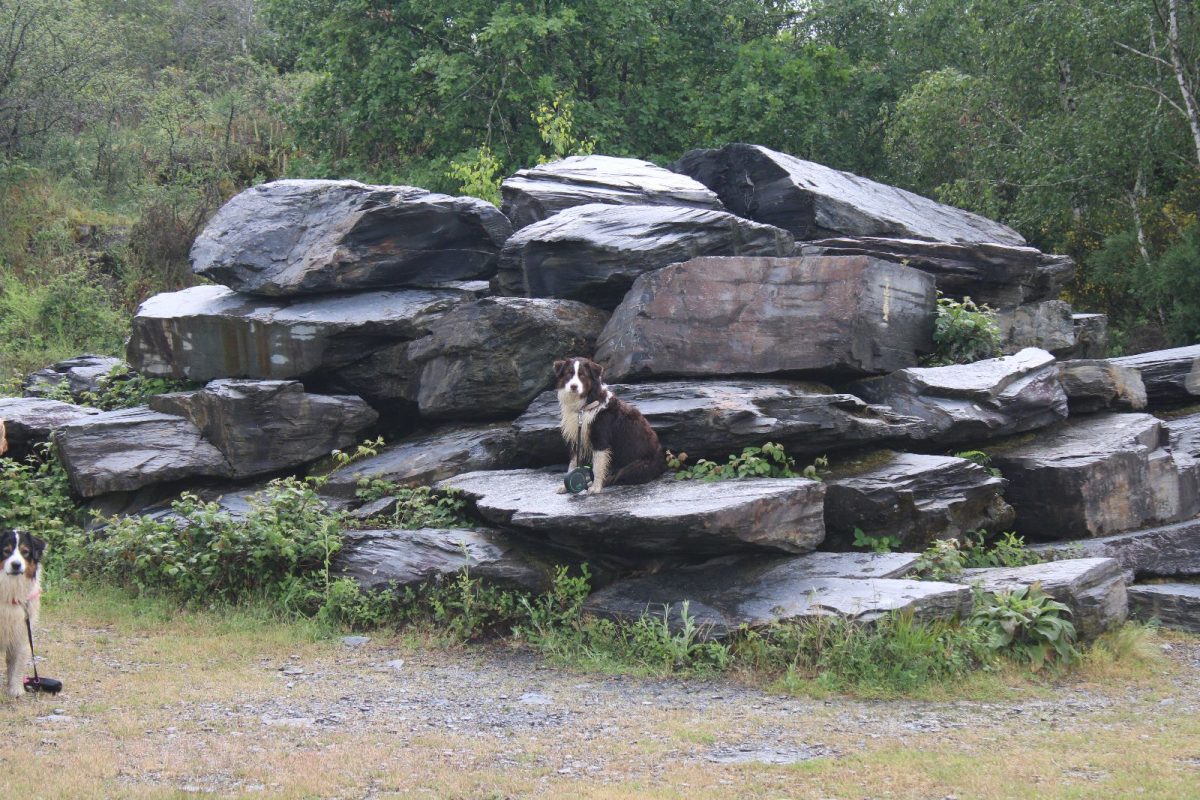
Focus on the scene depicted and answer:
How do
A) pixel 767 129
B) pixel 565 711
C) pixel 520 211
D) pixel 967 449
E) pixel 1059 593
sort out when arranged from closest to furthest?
pixel 565 711, pixel 1059 593, pixel 967 449, pixel 520 211, pixel 767 129

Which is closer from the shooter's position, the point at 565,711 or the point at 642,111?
the point at 565,711

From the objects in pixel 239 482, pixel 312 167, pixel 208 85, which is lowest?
pixel 239 482

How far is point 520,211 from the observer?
618 inches

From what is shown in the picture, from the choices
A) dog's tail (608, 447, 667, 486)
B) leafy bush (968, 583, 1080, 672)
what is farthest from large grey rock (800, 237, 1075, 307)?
leafy bush (968, 583, 1080, 672)

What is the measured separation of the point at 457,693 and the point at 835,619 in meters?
3.26

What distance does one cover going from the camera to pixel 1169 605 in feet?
37.6

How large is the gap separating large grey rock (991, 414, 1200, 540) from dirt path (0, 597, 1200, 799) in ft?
7.22

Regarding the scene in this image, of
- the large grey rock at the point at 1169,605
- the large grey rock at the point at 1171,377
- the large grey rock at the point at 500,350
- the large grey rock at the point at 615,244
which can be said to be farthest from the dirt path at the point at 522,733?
the large grey rock at the point at 1171,377

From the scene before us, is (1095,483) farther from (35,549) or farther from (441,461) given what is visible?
(35,549)

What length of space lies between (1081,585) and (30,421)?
12721mm

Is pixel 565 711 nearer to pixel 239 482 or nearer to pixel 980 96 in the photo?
pixel 239 482

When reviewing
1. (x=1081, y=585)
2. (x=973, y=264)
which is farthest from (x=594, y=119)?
(x=1081, y=585)

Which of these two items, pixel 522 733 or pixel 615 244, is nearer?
pixel 522 733

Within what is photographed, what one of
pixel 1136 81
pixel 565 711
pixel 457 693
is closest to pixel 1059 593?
pixel 565 711
